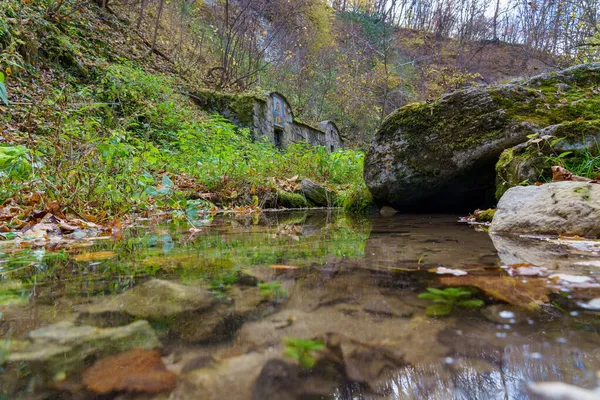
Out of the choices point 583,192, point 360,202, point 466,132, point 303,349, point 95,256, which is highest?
point 466,132

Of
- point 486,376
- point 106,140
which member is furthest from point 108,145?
point 486,376

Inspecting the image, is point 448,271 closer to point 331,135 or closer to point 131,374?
point 131,374

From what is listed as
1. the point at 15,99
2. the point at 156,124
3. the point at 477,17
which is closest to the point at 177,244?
the point at 15,99

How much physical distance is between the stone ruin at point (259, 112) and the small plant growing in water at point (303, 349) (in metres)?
10.8

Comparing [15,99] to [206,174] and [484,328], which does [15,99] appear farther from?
[484,328]

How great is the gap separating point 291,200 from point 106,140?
3737 mm

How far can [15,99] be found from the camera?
5.83 m

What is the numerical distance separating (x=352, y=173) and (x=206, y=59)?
10.2 meters

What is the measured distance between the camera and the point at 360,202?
5.52 m

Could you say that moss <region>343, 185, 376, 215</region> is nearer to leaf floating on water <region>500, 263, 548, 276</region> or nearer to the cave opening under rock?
the cave opening under rock

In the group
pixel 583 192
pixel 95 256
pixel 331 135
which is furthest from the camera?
pixel 331 135

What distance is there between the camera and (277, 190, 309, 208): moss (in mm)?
6073

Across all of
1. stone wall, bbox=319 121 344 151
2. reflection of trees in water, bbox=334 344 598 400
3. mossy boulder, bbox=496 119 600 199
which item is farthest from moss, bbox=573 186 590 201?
stone wall, bbox=319 121 344 151

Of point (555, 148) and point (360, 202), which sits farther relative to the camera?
point (360, 202)
